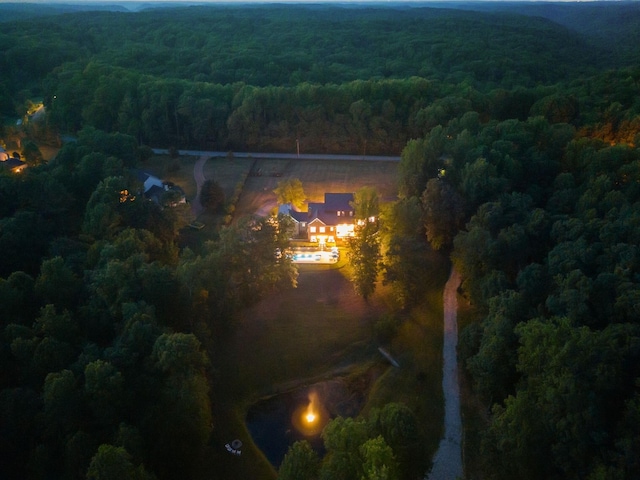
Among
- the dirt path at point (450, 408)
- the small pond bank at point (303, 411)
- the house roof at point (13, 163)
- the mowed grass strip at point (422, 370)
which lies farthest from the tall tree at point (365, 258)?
the house roof at point (13, 163)

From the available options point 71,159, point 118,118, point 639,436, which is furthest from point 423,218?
point 118,118

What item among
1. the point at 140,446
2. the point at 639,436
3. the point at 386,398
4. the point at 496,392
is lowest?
the point at 386,398

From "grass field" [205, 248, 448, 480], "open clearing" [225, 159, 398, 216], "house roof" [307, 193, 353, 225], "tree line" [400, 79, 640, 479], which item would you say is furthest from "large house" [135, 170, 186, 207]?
"tree line" [400, 79, 640, 479]

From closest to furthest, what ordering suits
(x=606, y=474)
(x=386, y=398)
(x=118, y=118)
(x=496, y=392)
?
(x=606, y=474)
(x=496, y=392)
(x=386, y=398)
(x=118, y=118)

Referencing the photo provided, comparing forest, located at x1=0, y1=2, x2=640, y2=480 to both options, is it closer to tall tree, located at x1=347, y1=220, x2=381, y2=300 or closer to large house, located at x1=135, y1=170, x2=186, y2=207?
tall tree, located at x1=347, y1=220, x2=381, y2=300

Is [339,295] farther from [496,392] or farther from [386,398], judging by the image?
[496,392]

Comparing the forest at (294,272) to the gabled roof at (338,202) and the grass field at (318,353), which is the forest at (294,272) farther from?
the gabled roof at (338,202)
